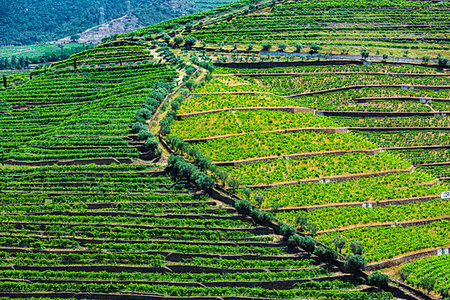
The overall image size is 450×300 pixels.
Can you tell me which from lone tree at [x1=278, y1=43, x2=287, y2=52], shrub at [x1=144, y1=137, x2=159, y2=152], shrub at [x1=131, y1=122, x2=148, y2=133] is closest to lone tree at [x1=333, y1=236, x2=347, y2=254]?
shrub at [x1=144, y1=137, x2=159, y2=152]

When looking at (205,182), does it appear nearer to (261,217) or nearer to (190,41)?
(261,217)

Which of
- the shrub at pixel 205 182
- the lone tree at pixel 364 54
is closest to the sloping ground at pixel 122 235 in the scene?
the shrub at pixel 205 182

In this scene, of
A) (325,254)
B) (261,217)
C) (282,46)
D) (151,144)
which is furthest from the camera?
(282,46)

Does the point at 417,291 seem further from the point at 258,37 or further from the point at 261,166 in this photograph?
the point at 258,37

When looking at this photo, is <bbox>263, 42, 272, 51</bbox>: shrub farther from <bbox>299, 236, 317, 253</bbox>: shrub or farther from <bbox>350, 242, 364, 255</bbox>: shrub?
<bbox>350, 242, 364, 255</bbox>: shrub

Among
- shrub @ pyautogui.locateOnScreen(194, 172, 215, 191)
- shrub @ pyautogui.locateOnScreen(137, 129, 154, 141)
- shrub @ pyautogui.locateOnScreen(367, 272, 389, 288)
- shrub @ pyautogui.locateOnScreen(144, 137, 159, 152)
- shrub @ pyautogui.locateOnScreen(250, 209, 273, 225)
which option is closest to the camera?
shrub @ pyautogui.locateOnScreen(367, 272, 389, 288)

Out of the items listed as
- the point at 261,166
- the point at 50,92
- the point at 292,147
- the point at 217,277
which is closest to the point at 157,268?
the point at 217,277

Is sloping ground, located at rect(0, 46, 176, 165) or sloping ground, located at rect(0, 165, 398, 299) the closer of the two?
sloping ground, located at rect(0, 165, 398, 299)

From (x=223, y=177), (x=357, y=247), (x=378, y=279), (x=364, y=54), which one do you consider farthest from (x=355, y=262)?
(x=364, y=54)
